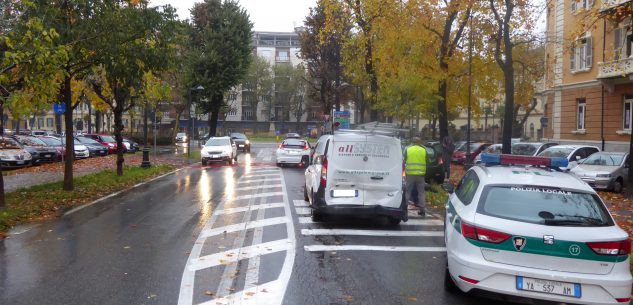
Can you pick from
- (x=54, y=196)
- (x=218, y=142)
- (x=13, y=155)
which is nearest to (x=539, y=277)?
(x=54, y=196)

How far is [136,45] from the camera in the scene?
14047 mm

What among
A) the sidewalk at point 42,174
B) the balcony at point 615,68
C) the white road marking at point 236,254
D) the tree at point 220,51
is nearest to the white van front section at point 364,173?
the white road marking at point 236,254

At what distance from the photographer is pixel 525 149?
26.6 m

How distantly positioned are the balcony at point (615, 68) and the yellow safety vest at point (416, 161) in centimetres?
1658

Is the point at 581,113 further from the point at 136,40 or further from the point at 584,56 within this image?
the point at 136,40

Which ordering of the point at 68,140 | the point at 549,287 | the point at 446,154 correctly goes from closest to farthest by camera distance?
the point at 549,287 < the point at 68,140 < the point at 446,154

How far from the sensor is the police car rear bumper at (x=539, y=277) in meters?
5.25

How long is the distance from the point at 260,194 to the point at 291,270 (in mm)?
8356

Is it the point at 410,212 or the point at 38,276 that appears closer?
the point at 38,276

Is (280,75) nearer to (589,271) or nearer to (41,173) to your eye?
(41,173)

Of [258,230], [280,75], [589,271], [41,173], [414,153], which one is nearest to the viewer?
[589,271]

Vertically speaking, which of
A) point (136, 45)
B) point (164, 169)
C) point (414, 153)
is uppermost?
point (136, 45)

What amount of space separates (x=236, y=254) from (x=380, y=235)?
2.90 metres

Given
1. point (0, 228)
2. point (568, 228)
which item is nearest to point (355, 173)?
point (568, 228)
